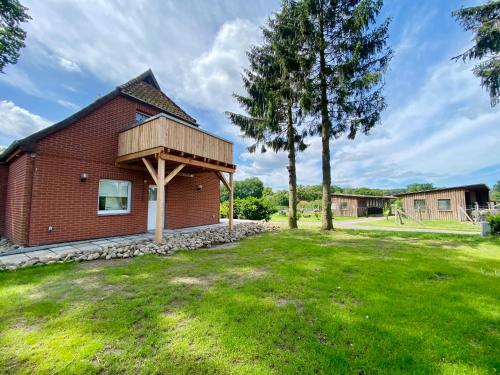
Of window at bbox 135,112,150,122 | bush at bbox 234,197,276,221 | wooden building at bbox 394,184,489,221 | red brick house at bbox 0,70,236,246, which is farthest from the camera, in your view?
wooden building at bbox 394,184,489,221

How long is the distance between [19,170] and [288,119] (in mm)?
11645

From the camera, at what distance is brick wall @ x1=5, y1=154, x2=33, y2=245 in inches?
250

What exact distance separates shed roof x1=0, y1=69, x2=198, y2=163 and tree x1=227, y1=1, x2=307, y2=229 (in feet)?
11.0

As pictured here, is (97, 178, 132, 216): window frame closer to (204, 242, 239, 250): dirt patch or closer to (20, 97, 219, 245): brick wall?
(20, 97, 219, 245): brick wall

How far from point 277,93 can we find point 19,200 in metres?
10.9

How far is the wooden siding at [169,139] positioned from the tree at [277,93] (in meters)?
3.74

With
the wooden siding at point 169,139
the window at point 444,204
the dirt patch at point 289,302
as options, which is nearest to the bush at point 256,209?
the wooden siding at point 169,139

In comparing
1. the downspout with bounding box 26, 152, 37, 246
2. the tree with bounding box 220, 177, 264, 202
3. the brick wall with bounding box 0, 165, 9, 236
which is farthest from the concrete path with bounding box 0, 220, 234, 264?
the tree with bounding box 220, 177, 264, 202

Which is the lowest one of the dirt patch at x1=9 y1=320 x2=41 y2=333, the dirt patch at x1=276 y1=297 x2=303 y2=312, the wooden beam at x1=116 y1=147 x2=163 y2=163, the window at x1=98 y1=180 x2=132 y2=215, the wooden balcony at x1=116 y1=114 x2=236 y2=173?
the dirt patch at x1=276 y1=297 x2=303 y2=312

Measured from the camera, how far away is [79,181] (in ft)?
24.2

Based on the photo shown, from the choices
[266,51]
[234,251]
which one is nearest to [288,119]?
[266,51]

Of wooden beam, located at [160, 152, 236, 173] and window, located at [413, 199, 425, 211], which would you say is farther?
window, located at [413, 199, 425, 211]

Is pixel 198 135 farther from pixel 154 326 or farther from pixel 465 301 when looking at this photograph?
pixel 465 301

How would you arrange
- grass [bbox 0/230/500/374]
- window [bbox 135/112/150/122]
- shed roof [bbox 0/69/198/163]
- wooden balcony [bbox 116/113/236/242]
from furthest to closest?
window [bbox 135/112/150/122], wooden balcony [bbox 116/113/236/242], shed roof [bbox 0/69/198/163], grass [bbox 0/230/500/374]
